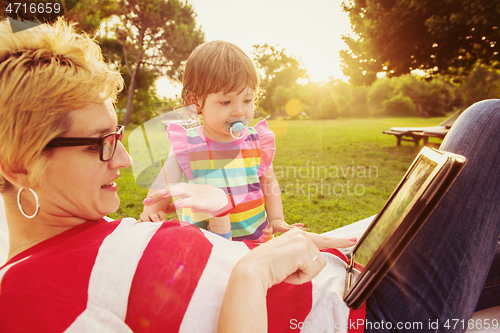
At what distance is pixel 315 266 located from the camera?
104 centimetres

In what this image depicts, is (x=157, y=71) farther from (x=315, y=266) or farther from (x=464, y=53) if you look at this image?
(x=315, y=266)

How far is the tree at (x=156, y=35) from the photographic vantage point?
67.7ft

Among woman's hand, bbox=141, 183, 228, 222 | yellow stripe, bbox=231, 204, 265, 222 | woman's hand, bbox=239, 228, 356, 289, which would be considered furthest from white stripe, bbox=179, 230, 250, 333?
yellow stripe, bbox=231, 204, 265, 222

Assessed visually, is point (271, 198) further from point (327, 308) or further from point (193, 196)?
point (327, 308)

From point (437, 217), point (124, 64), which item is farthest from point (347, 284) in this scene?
point (124, 64)

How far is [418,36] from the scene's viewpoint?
9.27m

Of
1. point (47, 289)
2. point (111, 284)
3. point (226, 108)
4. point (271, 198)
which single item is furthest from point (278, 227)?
point (47, 289)

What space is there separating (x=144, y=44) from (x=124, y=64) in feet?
8.31

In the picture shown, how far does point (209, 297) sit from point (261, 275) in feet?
0.70

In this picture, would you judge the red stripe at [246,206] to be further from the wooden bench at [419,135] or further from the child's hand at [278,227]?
the wooden bench at [419,135]

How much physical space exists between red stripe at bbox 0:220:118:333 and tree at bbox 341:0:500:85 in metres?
10.5

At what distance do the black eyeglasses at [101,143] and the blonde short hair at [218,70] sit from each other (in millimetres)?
837

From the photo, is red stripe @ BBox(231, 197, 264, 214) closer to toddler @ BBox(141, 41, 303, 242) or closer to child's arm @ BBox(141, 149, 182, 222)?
toddler @ BBox(141, 41, 303, 242)

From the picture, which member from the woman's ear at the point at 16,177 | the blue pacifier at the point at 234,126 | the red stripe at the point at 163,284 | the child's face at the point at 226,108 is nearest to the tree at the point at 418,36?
the child's face at the point at 226,108
